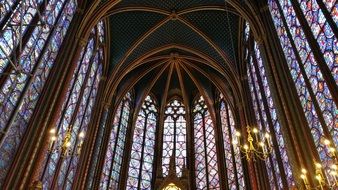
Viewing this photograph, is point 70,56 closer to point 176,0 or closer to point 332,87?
point 176,0

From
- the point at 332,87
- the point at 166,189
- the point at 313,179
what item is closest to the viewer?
the point at 332,87

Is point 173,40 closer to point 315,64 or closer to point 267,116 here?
point 267,116

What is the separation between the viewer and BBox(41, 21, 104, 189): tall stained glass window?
1116 centimetres

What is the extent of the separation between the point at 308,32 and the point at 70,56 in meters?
7.72

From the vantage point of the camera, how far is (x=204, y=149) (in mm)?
18312

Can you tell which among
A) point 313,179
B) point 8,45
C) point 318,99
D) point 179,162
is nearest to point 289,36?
point 318,99

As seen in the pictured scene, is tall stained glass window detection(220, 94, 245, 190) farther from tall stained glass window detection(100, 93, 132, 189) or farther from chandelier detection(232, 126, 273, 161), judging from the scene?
tall stained glass window detection(100, 93, 132, 189)

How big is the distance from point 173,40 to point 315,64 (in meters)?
10.2

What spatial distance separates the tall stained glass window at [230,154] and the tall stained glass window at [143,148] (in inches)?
157

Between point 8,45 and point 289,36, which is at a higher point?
point 289,36

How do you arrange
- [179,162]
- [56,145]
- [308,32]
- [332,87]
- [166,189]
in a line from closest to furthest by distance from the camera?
[332,87] < [308,32] < [56,145] < [166,189] < [179,162]

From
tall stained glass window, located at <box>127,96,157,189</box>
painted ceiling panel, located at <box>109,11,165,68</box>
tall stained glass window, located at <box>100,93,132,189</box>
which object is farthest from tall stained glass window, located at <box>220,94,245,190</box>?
painted ceiling panel, located at <box>109,11,165,68</box>

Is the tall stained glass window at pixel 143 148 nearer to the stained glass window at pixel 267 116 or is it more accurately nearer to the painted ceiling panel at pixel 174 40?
the painted ceiling panel at pixel 174 40

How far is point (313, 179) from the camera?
8.23 m
